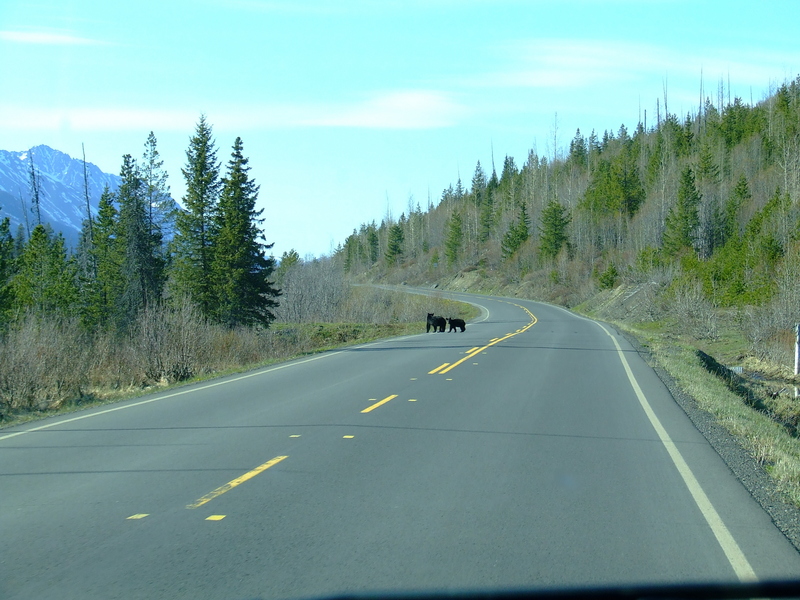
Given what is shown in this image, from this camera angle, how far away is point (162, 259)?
56.9 metres

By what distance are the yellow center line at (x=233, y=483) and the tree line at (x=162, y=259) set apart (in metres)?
36.0

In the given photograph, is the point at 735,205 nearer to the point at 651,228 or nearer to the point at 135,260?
the point at 651,228

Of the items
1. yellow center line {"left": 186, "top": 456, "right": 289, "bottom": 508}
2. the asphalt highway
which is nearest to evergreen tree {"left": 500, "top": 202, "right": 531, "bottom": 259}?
the asphalt highway

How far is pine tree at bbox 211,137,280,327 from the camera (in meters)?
46.3

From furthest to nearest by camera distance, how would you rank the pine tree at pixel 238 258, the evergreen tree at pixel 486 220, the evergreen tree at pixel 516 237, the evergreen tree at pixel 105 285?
the evergreen tree at pixel 486 220
the evergreen tree at pixel 516 237
the evergreen tree at pixel 105 285
the pine tree at pixel 238 258

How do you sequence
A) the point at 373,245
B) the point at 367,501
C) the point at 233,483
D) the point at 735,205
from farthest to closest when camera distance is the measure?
the point at 373,245
the point at 735,205
the point at 233,483
the point at 367,501

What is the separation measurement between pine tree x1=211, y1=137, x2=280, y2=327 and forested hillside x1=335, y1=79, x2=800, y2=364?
26.5 meters

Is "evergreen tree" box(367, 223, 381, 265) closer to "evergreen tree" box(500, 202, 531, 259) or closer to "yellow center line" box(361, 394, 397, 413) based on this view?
"evergreen tree" box(500, 202, 531, 259)

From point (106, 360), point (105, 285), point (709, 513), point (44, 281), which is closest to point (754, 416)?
point (709, 513)

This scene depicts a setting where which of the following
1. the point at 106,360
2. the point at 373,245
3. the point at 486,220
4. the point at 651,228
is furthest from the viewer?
the point at 373,245

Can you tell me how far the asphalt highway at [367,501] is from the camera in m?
4.56

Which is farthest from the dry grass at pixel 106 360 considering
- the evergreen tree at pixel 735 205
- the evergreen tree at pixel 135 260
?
the evergreen tree at pixel 735 205

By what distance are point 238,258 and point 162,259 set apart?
13.6 meters

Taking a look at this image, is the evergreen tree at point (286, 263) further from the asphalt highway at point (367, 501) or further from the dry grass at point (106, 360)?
the asphalt highway at point (367, 501)
